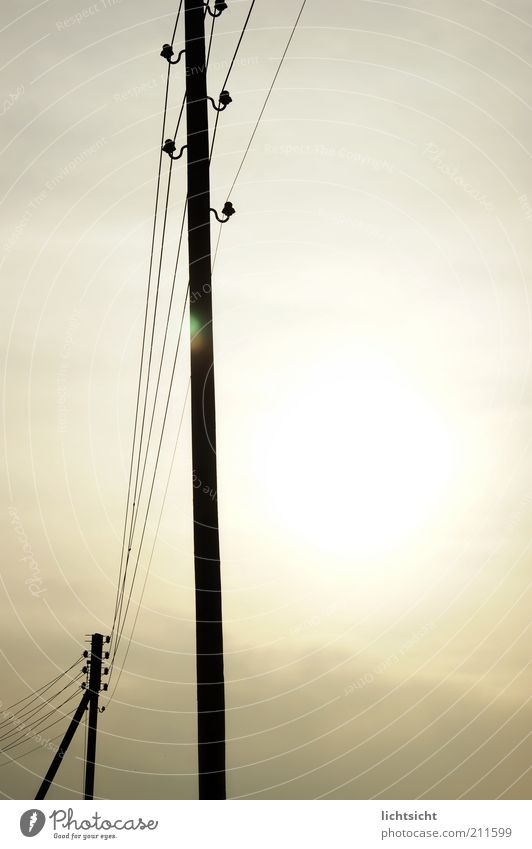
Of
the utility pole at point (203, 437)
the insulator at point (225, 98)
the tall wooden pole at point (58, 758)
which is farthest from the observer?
the tall wooden pole at point (58, 758)

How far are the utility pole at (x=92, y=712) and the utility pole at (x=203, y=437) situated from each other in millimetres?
22918

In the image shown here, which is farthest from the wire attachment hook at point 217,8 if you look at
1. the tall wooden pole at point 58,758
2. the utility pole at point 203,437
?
the tall wooden pole at point 58,758

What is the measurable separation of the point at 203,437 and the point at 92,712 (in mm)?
23368

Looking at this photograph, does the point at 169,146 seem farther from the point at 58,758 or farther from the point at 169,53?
the point at 58,758

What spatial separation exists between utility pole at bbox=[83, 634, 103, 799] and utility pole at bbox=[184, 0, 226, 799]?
75.2 ft

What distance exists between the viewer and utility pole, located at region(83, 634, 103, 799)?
2717 centimetres

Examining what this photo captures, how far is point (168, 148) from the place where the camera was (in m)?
7.96

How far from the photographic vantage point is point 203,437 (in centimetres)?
684

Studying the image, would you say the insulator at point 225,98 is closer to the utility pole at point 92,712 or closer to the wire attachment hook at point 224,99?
the wire attachment hook at point 224,99

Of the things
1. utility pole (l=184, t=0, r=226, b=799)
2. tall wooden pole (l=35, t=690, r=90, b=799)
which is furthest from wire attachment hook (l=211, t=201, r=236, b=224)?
tall wooden pole (l=35, t=690, r=90, b=799)

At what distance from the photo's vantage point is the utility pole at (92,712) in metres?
27.2

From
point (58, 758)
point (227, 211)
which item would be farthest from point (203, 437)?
point (58, 758)
